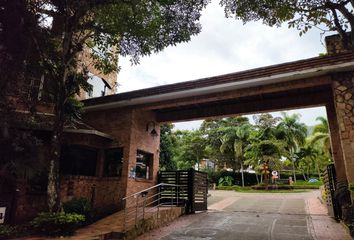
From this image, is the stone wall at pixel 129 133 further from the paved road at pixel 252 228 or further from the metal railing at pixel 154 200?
the paved road at pixel 252 228

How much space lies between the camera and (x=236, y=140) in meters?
34.8

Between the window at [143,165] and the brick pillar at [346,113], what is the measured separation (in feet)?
25.6

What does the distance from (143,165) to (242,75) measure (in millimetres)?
6128

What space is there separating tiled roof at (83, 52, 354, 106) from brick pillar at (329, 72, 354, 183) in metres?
0.72

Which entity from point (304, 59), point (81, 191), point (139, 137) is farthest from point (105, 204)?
point (304, 59)

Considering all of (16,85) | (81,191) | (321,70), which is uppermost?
(321,70)

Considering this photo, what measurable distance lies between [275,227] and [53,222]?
21.3ft

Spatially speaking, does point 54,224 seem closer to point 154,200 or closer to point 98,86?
point 154,200

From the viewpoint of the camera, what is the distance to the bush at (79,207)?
8.53 metres

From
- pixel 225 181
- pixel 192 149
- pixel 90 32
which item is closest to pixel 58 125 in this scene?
pixel 90 32

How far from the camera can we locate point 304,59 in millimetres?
8984

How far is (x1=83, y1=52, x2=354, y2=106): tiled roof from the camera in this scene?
8602 mm

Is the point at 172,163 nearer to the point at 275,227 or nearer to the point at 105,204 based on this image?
the point at 105,204

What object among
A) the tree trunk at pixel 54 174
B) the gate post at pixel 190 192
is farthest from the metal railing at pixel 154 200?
the tree trunk at pixel 54 174
